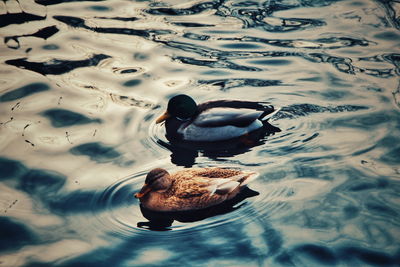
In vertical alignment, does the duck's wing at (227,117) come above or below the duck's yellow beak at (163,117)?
above

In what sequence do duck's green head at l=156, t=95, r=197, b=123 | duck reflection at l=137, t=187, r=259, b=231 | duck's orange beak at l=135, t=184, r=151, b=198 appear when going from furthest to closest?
1. duck's green head at l=156, t=95, r=197, b=123
2. duck's orange beak at l=135, t=184, r=151, b=198
3. duck reflection at l=137, t=187, r=259, b=231

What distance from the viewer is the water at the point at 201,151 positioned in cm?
557

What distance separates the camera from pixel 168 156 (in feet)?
24.3

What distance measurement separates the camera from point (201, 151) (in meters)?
7.69

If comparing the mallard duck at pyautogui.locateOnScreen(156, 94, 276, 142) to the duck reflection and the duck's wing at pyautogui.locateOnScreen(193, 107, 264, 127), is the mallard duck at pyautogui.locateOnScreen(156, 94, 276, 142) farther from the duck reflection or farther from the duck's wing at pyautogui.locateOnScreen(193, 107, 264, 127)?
the duck reflection

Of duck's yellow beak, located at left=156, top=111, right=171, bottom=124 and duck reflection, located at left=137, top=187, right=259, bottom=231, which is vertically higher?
duck's yellow beak, located at left=156, top=111, right=171, bottom=124

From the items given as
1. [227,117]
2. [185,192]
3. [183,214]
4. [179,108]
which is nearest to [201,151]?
[227,117]

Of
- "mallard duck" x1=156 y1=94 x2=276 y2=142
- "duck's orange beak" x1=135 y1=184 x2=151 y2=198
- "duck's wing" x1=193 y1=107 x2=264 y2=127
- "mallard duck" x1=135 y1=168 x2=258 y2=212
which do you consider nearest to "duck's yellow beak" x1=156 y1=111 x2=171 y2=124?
"mallard duck" x1=156 y1=94 x2=276 y2=142

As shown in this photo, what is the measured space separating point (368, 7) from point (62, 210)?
335 inches

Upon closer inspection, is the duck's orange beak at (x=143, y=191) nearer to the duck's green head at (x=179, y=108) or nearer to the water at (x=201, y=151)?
the water at (x=201, y=151)

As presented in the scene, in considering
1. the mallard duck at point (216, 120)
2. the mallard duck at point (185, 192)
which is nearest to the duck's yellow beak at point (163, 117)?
the mallard duck at point (216, 120)

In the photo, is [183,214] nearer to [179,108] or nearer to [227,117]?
[227,117]

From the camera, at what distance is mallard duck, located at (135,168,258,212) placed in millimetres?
6113

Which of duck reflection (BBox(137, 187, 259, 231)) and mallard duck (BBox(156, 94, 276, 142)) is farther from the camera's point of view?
mallard duck (BBox(156, 94, 276, 142))
